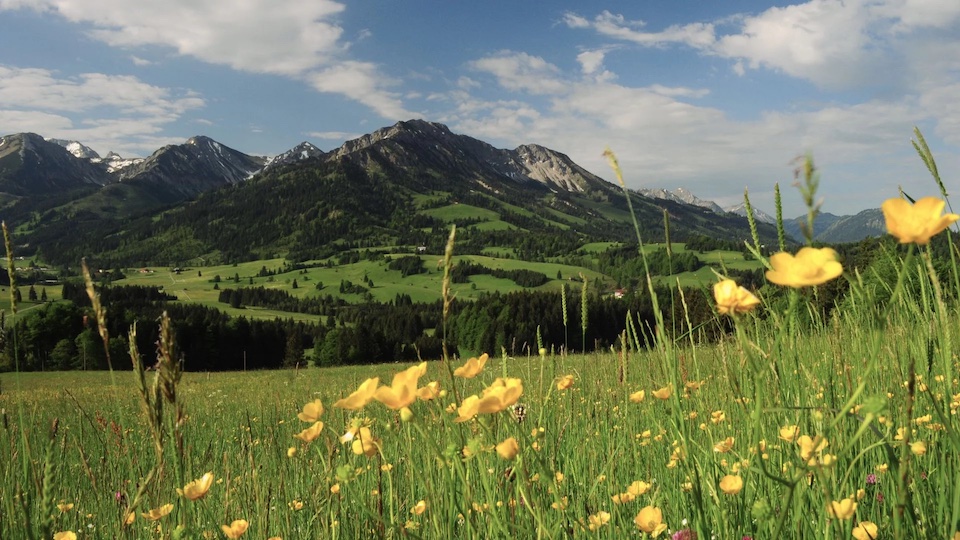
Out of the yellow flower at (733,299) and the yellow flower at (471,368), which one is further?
the yellow flower at (471,368)

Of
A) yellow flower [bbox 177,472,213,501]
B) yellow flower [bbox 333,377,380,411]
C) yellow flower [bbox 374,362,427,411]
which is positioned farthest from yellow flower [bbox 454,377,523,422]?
yellow flower [bbox 177,472,213,501]

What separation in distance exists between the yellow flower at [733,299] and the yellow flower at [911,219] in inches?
9.5

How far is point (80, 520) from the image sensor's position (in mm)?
3105

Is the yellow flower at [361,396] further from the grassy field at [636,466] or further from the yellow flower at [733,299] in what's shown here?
the yellow flower at [733,299]

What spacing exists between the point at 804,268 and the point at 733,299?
0.73 ft

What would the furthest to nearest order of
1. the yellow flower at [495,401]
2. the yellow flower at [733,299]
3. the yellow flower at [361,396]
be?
the yellow flower at [361,396] < the yellow flower at [495,401] < the yellow flower at [733,299]

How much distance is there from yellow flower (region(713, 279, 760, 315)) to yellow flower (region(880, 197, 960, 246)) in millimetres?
240

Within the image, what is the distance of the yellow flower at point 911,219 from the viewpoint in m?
0.78

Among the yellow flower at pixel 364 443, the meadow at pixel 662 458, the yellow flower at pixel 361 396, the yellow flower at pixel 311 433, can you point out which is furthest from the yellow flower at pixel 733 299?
the yellow flower at pixel 311 433

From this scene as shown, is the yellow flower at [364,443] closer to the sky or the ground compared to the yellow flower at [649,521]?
closer to the sky

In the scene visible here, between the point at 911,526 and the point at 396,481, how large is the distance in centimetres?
264

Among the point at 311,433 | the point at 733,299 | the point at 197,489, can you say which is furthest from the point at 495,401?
the point at 197,489

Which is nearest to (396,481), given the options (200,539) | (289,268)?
(200,539)

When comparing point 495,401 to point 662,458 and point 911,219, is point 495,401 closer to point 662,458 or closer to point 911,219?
point 911,219
